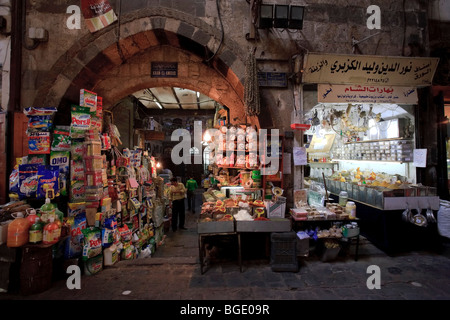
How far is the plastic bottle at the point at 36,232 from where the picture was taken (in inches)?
147

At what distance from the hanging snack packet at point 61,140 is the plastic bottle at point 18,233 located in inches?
61.4

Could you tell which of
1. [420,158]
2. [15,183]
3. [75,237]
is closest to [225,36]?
[15,183]

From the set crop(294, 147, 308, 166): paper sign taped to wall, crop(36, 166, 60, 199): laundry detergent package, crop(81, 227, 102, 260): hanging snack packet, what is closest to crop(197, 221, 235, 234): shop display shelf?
crop(81, 227, 102, 260): hanging snack packet

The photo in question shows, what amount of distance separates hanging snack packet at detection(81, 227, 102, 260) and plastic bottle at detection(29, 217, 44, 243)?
2.55 feet

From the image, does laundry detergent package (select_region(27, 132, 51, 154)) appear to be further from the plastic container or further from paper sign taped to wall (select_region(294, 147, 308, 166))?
the plastic container

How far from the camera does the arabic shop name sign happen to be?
21.9ft

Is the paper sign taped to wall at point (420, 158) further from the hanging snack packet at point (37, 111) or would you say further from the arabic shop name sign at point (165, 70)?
the hanging snack packet at point (37, 111)

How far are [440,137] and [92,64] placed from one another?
10091 millimetres

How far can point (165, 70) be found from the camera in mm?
6664

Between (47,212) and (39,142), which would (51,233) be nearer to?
(47,212)

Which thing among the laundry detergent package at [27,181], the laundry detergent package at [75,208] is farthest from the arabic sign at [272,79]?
the laundry detergent package at [27,181]

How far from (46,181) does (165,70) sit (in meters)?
4.46

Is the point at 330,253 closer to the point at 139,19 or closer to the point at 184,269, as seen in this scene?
the point at 184,269
